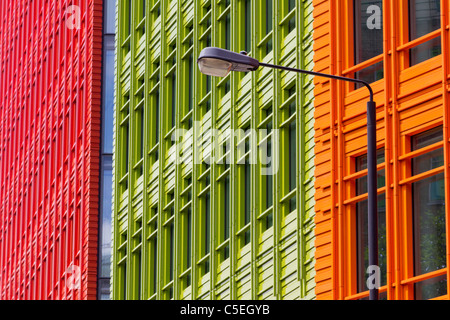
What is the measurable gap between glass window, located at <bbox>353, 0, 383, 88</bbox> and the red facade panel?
97.0ft

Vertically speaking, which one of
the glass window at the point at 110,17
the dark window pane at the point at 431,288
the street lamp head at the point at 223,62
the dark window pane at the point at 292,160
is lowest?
the dark window pane at the point at 431,288

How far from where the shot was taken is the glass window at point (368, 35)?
3244 cm

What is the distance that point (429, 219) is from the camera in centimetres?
2970

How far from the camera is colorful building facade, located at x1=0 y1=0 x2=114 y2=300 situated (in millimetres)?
62500

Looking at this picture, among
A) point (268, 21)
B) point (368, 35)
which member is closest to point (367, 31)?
point (368, 35)

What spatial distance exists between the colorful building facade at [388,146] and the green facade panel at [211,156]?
5.94ft

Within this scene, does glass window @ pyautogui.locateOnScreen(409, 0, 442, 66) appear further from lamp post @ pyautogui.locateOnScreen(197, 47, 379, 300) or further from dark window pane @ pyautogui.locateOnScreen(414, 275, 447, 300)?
lamp post @ pyautogui.locateOnScreen(197, 47, 379, 300)

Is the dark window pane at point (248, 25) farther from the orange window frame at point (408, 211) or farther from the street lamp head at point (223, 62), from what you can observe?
the street lamp head at point (223, 62)

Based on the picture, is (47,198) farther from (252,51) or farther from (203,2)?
(252,51)

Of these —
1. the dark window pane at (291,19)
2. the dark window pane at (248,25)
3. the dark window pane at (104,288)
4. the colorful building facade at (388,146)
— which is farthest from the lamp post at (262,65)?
the dark window pane at (104,288)

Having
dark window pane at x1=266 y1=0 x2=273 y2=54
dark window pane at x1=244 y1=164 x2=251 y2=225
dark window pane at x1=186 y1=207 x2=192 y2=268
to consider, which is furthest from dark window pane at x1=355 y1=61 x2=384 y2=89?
dark window pane at x1=186 y1=207 x2=192 y2=268

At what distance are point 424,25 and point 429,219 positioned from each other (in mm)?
4297

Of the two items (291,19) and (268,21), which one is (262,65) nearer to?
(291,19)
